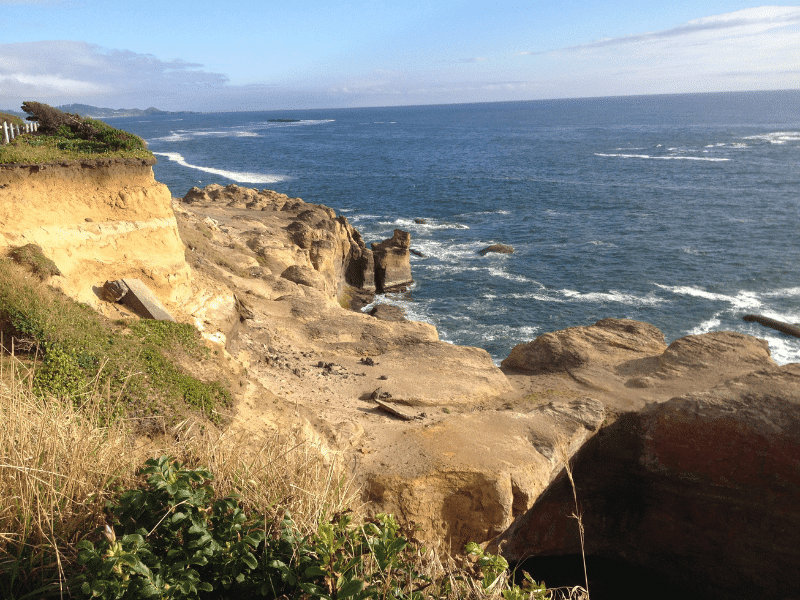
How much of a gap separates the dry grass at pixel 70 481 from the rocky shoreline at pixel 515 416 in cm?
499

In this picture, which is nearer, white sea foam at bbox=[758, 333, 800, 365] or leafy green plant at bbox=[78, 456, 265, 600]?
leafy green plant at bbox=[78, 456, 265, 600]

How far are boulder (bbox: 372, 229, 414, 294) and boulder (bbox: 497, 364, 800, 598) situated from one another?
28.9m

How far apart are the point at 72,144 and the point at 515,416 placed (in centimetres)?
1574

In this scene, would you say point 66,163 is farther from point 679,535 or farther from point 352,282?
point 352,282

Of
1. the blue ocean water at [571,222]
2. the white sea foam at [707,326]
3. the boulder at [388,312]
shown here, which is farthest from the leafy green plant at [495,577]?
the white sea foam at [707,326]

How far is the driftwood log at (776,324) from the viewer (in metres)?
34.7

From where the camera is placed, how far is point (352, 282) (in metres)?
43.4

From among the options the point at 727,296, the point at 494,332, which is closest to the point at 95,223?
the point at 494,332

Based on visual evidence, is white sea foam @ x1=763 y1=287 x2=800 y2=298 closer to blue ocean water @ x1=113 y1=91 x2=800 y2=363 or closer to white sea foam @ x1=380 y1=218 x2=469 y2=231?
blue ocean water @ x1=113 y1=91 x2=800 y2=363

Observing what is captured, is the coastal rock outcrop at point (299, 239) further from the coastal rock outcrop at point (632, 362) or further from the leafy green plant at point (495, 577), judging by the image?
the leafy green plant at point (495, 577)

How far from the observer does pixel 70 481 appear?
5.07 meters

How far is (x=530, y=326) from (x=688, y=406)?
22.1 meters

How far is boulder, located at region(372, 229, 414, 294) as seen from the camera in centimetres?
4334

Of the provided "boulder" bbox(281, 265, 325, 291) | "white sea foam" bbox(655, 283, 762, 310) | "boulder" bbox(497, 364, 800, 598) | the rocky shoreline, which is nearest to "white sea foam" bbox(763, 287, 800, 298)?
"white sea foam" bbox(655, 283, 762, 310)
